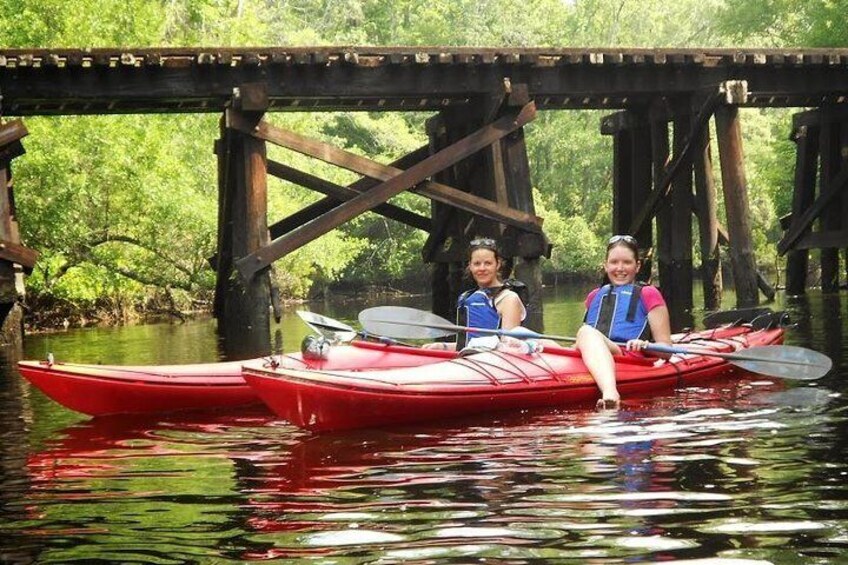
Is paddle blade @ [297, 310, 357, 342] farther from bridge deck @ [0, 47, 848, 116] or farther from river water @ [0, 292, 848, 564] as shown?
bridge deck @ [0, 47, 848, 116]

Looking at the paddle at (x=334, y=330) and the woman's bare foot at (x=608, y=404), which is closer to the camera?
the woman's bare foot at (x=608, y=404)

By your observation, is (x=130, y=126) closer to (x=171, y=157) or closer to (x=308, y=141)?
(x=171, y=157)

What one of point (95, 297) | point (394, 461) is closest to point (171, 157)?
point (95, 297)

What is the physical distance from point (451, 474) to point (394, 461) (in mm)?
615

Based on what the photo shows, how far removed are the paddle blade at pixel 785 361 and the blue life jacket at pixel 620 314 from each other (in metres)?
0.77

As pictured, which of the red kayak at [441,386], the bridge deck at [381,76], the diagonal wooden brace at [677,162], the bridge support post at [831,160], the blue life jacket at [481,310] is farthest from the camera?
the bridge support post at [831,160]

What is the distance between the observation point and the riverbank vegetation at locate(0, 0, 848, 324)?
2486 cm

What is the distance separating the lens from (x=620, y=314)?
10250mm

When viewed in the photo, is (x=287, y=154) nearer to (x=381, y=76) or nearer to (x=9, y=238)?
(x=381, y=76)

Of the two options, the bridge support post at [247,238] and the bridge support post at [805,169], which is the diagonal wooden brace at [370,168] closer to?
the bridge support post at [247,238]

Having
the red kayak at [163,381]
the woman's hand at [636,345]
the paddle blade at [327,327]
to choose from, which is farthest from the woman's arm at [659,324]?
the paddle blade at [327,327]

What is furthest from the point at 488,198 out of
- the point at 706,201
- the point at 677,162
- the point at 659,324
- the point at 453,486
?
the point at 453,486

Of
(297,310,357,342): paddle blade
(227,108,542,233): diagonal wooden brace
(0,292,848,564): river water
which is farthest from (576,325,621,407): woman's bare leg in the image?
(227,108,542,233): diagonal wooden brace

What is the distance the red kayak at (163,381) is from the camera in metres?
9.86
